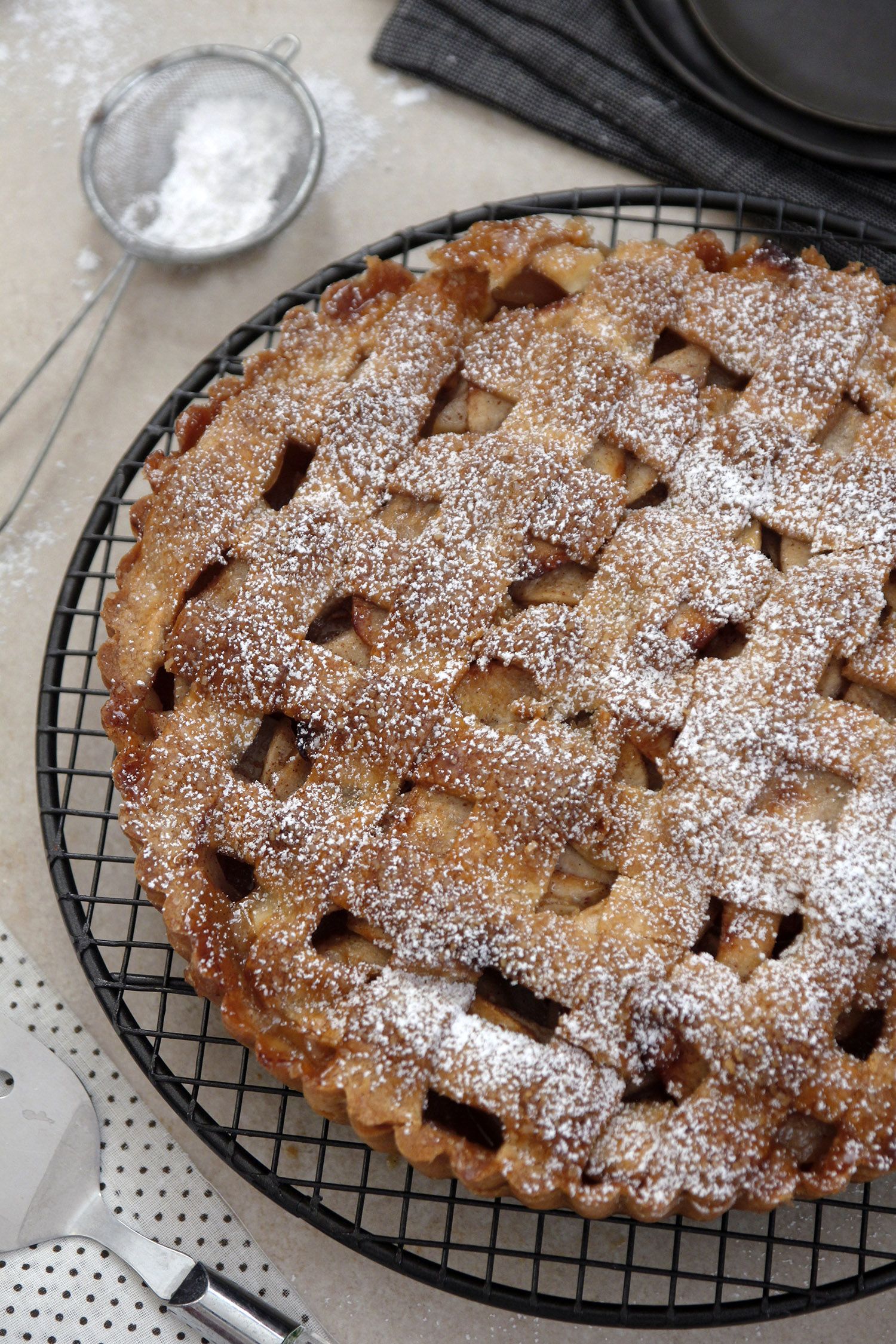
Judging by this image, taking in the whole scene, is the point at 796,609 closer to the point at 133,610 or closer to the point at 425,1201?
the point at 133,610

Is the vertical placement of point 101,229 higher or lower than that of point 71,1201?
higher

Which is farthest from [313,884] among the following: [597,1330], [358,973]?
[597,1330]

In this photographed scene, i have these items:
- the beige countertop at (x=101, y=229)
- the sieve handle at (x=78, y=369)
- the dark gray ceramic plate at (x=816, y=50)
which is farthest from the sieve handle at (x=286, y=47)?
the dark gray ceramic plate at (x=816, y=50)

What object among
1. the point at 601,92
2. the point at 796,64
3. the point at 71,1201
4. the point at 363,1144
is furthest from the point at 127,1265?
the point at 796,64

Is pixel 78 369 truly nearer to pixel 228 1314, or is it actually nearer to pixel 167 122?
pixel 167 122

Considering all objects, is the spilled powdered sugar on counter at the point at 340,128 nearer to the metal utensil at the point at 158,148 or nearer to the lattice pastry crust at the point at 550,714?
the metal utensil at the point at 158,148

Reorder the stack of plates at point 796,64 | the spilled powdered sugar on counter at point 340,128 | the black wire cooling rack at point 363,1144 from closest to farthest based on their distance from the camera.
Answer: the black wire cooling rack at point 363,1144 < the stack of plates at point 796,64 < the spilled powdered sugar on counter at point 340,128

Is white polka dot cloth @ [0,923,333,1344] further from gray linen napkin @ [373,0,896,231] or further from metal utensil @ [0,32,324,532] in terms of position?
gray linen napkin @ [373,0,896,231]
